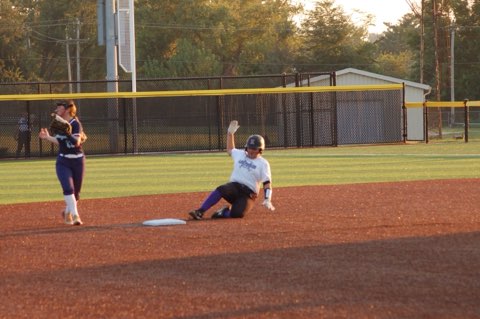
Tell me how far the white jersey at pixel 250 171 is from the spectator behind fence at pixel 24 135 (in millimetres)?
21233

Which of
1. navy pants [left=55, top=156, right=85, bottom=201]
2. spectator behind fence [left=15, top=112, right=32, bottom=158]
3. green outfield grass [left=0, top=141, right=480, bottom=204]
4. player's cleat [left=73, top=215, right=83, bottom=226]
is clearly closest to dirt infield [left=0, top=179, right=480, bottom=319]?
player's cleat [left=73, top=215, right=83, bottom=226]

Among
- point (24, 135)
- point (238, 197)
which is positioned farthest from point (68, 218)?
point (24, 135)

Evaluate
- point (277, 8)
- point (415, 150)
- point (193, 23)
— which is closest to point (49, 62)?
point (193, 23)

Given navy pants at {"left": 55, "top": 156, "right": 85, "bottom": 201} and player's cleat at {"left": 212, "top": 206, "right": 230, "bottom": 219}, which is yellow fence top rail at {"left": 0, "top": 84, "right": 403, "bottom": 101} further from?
player's cleat at {"left": 212, "top": 206, "right": 230, "bottom": 219}

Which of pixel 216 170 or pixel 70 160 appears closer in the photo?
pixel 70 160

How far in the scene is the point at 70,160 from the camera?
14.6m

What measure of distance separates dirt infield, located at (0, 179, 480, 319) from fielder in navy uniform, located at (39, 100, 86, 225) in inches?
13.0

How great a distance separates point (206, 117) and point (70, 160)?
23.3 metres

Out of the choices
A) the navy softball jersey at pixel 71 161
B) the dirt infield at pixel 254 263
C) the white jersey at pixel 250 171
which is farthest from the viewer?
the white jersey at pixel 250 171

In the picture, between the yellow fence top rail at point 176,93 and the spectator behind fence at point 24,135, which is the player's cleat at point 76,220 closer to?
the yellow fence top rail at point 176,93

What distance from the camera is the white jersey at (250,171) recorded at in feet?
48.0

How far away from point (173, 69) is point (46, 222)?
220 ft

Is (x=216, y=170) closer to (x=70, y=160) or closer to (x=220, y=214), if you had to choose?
(x=220, y=214)

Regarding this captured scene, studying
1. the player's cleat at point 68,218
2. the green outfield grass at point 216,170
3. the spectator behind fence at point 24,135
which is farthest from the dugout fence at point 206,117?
the player's cleat at point 68,218
